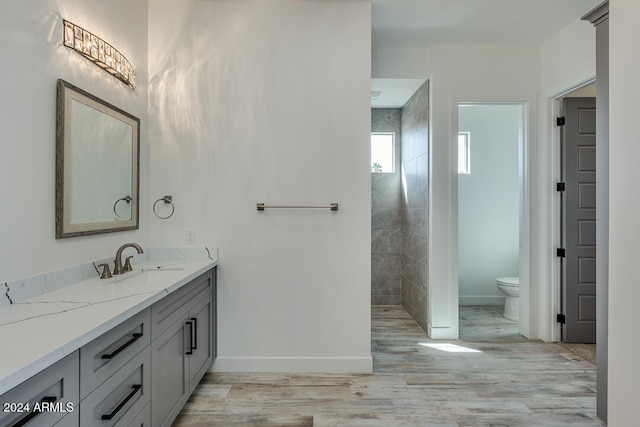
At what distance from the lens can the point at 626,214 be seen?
1.49 meters

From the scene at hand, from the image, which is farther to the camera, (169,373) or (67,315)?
(169,373)

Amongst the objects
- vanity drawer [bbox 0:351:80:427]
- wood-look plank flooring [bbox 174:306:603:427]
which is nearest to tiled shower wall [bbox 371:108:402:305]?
wood-look plank flooring [bbox 174:306:603:427]

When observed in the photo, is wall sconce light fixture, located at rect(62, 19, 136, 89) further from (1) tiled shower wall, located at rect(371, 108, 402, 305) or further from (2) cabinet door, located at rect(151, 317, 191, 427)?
(1) tiled shower wall, located at rect(371, 108, 402, 305)

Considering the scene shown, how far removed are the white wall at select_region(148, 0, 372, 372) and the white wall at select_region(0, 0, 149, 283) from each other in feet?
2.15

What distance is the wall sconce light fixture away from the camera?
69.0 inches

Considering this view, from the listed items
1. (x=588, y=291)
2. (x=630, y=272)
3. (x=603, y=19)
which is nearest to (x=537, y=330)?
(x=588, y=291)

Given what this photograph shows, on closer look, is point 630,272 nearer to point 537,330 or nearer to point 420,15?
point 537,330

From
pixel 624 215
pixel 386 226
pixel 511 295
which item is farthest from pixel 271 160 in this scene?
pixel 511 295

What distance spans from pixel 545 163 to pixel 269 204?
2.54m

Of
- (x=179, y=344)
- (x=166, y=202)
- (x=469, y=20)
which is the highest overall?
(x=469, y=20)

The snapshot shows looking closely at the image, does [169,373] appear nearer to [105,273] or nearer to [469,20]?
[105,273]

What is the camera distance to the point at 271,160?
8.42 feet

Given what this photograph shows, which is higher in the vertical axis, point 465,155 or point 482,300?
point 465,155

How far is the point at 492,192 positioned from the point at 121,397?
4.33 meters
